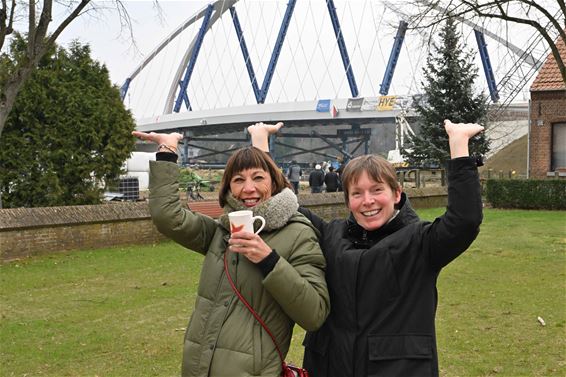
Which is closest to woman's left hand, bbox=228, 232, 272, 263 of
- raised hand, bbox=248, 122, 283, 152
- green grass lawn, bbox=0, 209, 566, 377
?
raised hand, bbox=248, 122, 283, 152

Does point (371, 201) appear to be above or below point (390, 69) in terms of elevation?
below

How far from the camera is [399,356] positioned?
6.53 feet

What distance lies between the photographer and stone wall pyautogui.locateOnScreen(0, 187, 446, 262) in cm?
827

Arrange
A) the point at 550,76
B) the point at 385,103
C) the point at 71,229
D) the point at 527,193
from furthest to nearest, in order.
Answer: the point at 385,103 < the point at 550,76 < the point at 527,193 < the point at 71,229

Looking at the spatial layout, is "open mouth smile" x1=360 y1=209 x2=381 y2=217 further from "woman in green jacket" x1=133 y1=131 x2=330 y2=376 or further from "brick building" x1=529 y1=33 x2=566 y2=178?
"brick building" x1=529 y1=33 x2=566 y2=178

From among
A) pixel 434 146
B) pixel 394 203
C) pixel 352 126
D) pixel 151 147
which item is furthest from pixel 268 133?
pixel 352 126

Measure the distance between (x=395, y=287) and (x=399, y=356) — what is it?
0.22 metres

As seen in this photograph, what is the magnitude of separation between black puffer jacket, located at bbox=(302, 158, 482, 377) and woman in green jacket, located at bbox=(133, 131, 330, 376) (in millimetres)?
95

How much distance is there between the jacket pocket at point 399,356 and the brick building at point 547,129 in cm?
2047

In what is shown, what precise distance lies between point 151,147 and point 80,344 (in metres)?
44.4

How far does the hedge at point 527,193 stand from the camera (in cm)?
1644

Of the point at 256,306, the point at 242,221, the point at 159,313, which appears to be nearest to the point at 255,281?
the point at 256,306

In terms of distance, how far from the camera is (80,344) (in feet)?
15.5

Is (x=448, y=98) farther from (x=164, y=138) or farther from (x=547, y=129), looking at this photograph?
(x=164, y=138)
